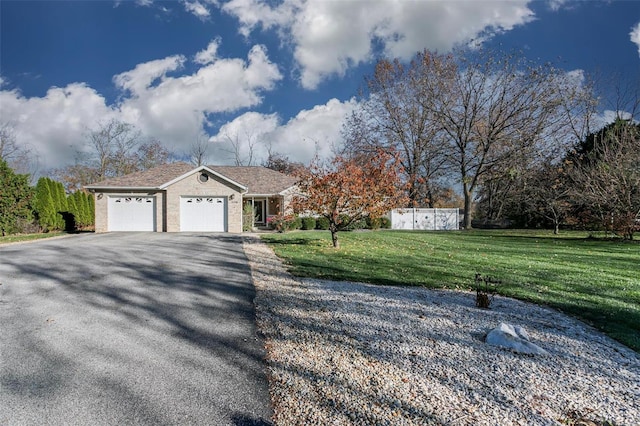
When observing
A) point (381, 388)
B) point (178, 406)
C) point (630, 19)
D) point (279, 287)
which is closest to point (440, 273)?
point (279, 287)

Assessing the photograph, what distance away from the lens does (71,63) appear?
44.1 ft

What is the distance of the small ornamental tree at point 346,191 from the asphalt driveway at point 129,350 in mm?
5766

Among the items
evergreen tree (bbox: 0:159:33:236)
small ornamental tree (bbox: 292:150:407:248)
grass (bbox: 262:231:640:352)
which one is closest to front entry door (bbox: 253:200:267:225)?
evergreen tree (bbox: 0:159:33:236)

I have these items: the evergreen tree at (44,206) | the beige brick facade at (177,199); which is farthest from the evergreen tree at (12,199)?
the beige brick facade at (177,199)

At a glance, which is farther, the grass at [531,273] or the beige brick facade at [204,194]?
the beige brick facade at [204,194]

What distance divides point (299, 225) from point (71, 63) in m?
14.1

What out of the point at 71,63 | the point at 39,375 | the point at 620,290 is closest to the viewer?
the point at 39,375

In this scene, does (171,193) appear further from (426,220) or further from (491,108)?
(491,108)

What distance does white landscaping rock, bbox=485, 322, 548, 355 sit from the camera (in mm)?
3377

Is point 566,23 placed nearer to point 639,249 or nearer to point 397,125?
point 639,249

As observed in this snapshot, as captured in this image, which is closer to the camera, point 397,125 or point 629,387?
point 629,387

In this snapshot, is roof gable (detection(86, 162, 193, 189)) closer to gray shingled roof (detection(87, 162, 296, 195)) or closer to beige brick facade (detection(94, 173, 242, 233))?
gray shingled roof (detection(87, 162, 296, 195))

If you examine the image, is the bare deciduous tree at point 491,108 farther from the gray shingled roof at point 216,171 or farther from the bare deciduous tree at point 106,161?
the bare deciduous tree at point 106,161

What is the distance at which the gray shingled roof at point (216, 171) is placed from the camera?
65.1ft
